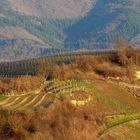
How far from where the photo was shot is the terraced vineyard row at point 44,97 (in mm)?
30750

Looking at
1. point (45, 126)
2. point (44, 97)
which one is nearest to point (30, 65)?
point (44, 97)

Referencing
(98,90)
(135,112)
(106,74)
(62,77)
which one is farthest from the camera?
(106,74)

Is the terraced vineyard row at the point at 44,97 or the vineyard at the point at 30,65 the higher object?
the vineyard at the point at 30,65

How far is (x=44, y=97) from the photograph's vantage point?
33.2m

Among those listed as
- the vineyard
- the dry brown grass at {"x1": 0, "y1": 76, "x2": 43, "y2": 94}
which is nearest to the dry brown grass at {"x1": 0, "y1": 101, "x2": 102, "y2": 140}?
the dry brown grass at {"x1": 0, "y1": 76, "x2": 43, "y2": 94}

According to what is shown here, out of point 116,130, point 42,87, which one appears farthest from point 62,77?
point 116,130

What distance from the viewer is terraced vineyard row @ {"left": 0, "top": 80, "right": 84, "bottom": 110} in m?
30.8

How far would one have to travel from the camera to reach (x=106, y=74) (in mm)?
43438

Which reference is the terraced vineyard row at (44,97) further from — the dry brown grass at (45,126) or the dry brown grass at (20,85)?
the dry brown grass at (45,126)

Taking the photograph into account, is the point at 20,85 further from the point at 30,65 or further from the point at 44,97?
the point at 30,65

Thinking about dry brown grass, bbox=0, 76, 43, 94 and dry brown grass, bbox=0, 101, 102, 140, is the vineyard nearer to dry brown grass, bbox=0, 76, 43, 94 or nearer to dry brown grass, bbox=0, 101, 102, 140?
dry brown grass, bbox=0, 76, 43, 94

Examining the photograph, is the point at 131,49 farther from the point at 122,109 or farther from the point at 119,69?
the point at 122,109

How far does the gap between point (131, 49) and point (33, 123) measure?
77.1ft

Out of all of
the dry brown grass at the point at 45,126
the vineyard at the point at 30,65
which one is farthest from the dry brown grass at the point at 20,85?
the dry brown grass at the point at 45,126
